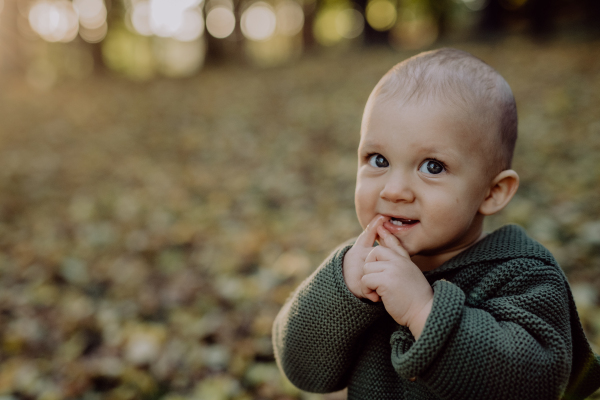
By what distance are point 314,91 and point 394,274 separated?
9.75 meters

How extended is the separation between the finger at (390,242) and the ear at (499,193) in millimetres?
314

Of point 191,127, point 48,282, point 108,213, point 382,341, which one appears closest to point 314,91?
point 191,127

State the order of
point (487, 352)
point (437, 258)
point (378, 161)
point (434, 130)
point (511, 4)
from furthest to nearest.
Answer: point (511, 4) → point (437, 258) → point (378, 161) → point (434, 130) → point (487, 352)

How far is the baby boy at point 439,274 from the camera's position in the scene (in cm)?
109

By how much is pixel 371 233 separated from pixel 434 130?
34 cm

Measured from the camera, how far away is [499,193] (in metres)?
1.34

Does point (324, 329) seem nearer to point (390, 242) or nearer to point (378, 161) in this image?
point (390, 242)

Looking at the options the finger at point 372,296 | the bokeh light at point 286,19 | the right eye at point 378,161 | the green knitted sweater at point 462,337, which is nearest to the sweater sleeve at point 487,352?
the green knitted sweater at point 462,337

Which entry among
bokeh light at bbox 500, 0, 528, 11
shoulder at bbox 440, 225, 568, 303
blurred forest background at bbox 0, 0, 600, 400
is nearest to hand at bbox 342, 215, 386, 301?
shoulder at bbox 440, 225, 568, 303

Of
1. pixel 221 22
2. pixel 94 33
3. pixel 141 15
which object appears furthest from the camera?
pixel 141 15

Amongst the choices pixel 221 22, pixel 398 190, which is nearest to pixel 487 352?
pixel 398 190

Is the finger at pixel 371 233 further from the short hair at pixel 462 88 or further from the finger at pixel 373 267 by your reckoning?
the short hair at pixel 462 88

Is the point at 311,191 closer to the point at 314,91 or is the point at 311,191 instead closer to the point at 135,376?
the point at 135,376

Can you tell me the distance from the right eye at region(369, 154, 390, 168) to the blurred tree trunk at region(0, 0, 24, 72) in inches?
793
